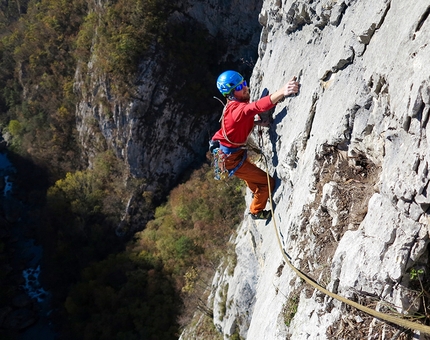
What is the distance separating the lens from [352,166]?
12.3 ft

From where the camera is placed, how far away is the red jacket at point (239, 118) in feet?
16.0

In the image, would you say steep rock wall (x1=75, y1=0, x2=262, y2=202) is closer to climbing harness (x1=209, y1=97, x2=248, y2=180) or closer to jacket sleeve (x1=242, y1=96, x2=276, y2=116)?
climbing harness (x1=209, y1=97, x2=248, y2=180)

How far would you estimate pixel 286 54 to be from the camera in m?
Result: 6.09

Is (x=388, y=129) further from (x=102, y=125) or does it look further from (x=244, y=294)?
(x=102, y=125)

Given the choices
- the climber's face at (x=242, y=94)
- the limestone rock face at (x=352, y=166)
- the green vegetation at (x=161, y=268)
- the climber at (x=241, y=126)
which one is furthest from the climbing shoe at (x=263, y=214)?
the green vegetation at (x=161, y=268)

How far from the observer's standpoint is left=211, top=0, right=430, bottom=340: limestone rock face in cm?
276

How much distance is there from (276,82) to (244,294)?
509 centimetres

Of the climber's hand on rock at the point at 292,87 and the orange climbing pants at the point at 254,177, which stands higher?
the climber's hand on rock at the point at 292,87

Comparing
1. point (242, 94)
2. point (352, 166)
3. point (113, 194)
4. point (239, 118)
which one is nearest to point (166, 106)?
point (113, 194)

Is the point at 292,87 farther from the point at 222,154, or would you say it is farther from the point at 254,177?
the point at 254,177

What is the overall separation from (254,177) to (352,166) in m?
2.66

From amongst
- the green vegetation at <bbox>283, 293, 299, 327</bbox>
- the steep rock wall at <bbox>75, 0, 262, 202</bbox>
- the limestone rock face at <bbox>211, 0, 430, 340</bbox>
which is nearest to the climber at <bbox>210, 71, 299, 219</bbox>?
the limestone rock face at <bbox>211, 0, 430, 340</bbox>

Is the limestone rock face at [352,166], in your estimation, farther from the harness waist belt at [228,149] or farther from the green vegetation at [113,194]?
the green vegetation at [113,194]

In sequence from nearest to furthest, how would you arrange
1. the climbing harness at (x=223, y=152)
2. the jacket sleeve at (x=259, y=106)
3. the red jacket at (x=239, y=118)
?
1. the jacket sleeve at (x=259, y=106)
2. the red jacket at (x=239, y=118)
3. the climbing harness at (x=223, y=152)
